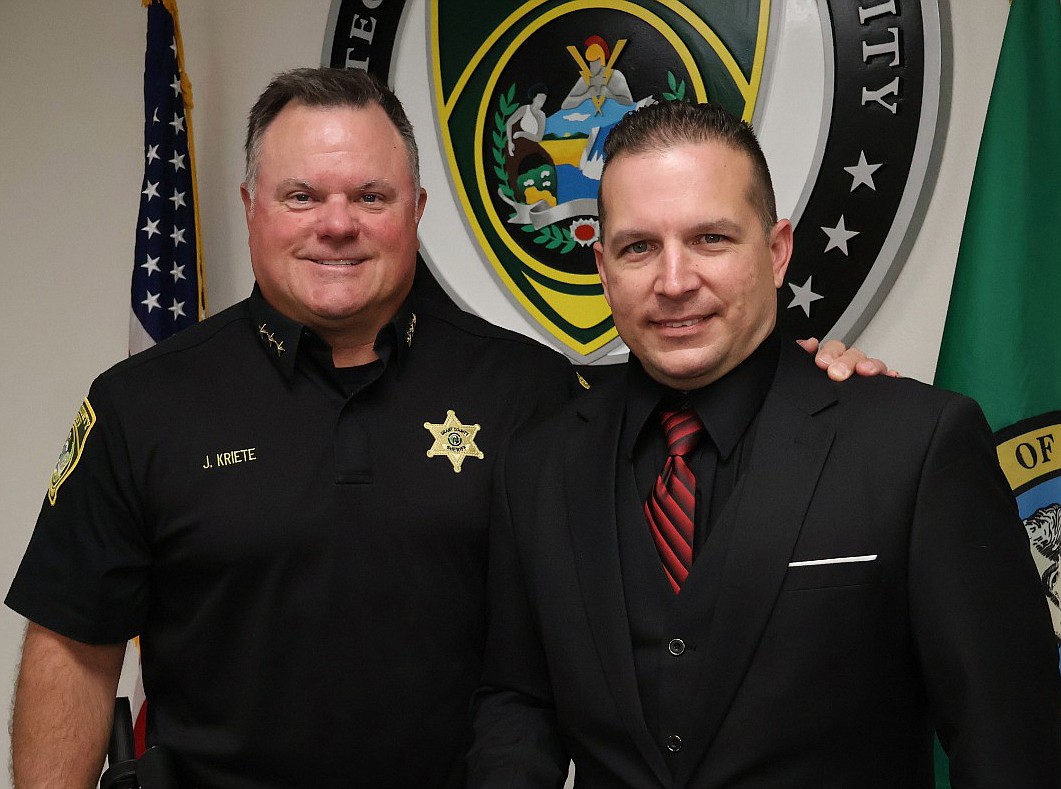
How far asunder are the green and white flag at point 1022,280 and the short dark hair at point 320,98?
3.75 ft

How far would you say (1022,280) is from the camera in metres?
2.24

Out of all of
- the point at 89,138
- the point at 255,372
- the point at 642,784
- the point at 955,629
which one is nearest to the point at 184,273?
the point at 89,138

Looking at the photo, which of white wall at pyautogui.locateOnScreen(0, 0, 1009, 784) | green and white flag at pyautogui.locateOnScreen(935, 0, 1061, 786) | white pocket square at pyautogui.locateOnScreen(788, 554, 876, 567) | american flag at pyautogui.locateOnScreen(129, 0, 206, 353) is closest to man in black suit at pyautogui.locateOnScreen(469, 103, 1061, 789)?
white pocket square at pyautogui.locateOnScreen(788, 554, 876, 567)

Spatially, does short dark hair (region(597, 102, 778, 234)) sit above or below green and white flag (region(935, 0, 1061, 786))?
above

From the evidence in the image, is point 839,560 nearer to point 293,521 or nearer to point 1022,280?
point 293,521

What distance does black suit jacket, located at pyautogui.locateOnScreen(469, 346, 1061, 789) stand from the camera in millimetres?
1354

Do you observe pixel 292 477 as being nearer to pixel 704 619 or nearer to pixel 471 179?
pixel 704 619

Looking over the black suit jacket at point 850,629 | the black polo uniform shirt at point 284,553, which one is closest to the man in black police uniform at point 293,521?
the black polo uniform shirt at point 284,553

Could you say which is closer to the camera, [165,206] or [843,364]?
[843,364]

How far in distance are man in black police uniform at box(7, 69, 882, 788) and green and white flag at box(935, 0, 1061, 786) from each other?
97 cm

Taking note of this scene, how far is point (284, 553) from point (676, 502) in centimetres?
61

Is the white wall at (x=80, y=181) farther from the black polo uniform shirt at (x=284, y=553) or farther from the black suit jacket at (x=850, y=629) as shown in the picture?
the black suit jacket at (x=850, y=629)

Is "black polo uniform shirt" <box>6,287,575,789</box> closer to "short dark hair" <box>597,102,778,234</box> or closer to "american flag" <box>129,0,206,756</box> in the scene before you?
"short dark hair" <box>597,102,778,234</box>

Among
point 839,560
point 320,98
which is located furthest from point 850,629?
point 320,98
